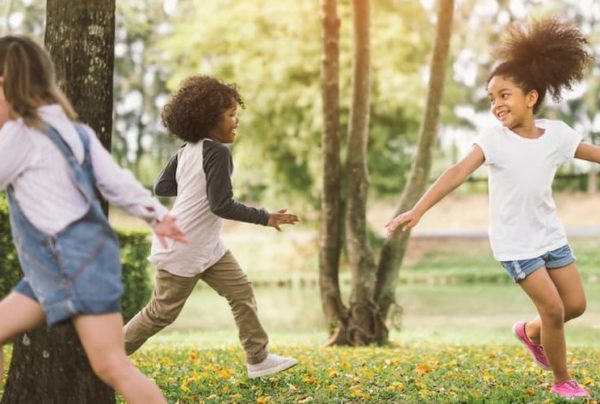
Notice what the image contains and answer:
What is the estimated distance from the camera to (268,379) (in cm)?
614

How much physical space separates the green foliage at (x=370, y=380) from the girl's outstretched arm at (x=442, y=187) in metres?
1.16

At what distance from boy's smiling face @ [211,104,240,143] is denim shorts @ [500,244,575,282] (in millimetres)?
1821

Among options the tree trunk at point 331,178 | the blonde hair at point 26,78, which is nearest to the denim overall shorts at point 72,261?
the blonde hair at point 26,78

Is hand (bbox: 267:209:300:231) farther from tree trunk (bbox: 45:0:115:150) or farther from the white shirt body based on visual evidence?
tree trunk (bbox: 45:0:115:150)

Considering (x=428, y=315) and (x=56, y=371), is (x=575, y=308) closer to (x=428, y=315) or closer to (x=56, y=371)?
(x=56, y=371)

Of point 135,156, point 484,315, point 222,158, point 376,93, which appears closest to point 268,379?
point 222,158

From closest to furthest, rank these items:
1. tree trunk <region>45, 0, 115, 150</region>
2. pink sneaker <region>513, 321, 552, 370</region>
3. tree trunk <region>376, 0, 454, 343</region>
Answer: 1. tree trunk <region>45, 0, 115, 150</region>
2. pink sneaker <region>513, 321, 552, 370</region>
3. tree trunk <region>376, 0, 454, 343</region>

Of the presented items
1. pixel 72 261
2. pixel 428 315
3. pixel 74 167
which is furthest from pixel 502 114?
pixel 428 315

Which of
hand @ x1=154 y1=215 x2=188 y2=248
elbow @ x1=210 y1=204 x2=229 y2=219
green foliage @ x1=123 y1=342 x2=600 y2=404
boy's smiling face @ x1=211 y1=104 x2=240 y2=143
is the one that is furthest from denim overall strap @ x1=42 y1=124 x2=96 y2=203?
green foliage @ x1=123 y1=342 x2=600 y2=404

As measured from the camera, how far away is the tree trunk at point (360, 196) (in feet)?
33.8

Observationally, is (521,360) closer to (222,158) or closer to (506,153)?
(506,153)

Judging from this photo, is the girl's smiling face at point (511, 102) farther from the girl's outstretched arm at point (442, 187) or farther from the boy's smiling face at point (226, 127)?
the boy's smiling face at point (226, 127)

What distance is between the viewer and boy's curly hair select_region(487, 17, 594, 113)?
18.0 ft

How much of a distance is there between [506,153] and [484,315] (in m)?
13.1
